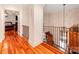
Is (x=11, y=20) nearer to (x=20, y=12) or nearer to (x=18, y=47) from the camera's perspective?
(x=20, y=12)

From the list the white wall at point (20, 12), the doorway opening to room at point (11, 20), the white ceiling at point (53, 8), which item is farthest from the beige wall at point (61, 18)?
the doorway opening to room at point (11, 20)


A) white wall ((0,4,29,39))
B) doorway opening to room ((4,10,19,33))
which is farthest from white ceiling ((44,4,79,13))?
doorway opening to room ((4,10,19,33))

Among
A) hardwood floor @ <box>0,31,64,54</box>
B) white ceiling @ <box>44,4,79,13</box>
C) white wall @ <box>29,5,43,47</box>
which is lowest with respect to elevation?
hardwood floor @ <box>0,31,64,54</box>

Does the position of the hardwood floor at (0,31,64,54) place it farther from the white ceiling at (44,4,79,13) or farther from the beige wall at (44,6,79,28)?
the white ceiling at (44,4,79,13)

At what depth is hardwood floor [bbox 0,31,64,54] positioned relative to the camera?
1.73 meters

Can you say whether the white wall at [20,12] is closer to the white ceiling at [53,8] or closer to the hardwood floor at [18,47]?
the hardwood floor at [18,47]

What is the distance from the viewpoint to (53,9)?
1724 millimetres

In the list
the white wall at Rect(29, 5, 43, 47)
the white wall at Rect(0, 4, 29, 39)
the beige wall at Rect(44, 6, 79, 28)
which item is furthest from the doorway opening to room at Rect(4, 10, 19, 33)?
the beige wall at Rect(44, 6, 79, 28)

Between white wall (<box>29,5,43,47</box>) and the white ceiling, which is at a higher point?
the white ceiling

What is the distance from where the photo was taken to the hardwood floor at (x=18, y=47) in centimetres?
173

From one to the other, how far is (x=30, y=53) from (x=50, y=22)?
1.60 feet
